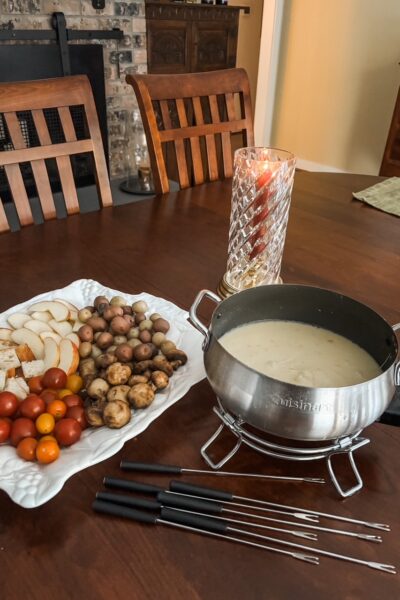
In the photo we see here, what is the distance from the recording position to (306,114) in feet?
12.3

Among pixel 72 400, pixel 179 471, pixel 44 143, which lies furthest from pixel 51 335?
pixel 44 143

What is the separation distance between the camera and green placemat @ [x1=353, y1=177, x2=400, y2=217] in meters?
1.28

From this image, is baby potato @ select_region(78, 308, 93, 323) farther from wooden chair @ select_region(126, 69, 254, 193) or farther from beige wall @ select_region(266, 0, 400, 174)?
beige wall @ select_region(266, 0, 400, 174)

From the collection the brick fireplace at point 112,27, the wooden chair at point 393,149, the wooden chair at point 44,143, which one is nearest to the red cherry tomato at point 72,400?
the wooden chair at point 44,143

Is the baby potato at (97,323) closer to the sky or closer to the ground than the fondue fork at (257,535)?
closer to the sky

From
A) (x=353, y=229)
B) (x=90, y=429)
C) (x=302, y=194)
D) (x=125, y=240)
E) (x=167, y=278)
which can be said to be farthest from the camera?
(x=302, y=194)

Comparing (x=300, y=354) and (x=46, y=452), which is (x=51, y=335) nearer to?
(x=46, y=452)

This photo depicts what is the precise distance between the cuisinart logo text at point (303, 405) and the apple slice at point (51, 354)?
30 cm

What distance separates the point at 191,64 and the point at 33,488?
4286mm

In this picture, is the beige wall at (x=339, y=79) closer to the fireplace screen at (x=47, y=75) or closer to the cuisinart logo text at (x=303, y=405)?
the fireplace screen at (x=47, y=75)

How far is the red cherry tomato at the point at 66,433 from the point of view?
556 millimetres

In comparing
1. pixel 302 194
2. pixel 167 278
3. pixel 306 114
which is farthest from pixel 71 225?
pixel 306 114

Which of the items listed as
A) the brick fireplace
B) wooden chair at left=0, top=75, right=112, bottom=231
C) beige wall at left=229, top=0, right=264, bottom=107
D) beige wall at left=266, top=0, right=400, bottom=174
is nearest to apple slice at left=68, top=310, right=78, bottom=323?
wooden chair at left=0, top=75, right=112, bottom=231

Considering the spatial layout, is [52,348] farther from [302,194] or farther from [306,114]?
[306,114]
